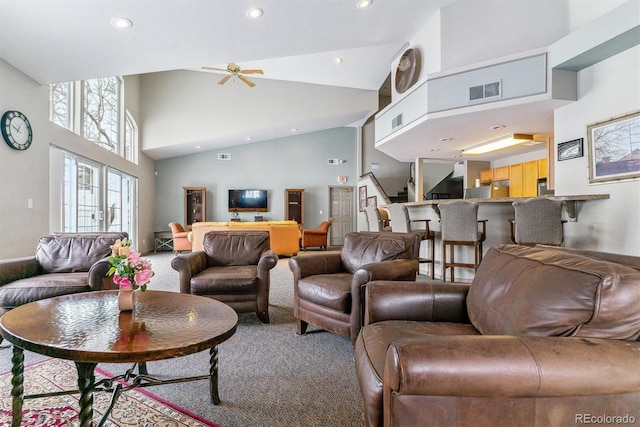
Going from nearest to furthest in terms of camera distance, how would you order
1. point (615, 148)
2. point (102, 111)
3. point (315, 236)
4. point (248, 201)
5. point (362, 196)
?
point (615, 148) → point (102, 111) → point (315, 236) → point (248, 201) → point (362, 196)

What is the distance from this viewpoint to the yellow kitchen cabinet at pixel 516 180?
674 centimetres

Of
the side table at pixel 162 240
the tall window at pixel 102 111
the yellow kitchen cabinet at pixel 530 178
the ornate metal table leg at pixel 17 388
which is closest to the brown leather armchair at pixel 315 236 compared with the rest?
the side table at pixel 162 240

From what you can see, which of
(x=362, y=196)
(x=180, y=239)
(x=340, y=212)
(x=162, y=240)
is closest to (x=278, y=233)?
(x=180, y=239)

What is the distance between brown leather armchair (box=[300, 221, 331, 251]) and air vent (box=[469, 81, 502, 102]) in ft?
18.0

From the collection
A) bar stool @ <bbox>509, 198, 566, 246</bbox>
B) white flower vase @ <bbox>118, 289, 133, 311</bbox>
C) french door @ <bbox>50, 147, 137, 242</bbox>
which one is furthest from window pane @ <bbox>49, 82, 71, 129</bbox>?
bar stool @ <bbox>509, 198, 566, 246</bbox>

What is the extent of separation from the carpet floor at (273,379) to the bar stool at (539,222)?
225cm

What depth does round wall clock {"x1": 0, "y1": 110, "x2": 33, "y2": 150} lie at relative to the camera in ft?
11.1

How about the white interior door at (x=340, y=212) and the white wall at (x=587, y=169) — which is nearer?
the white wall at (x=587, y=169)

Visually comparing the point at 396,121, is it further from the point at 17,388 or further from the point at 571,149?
the point at 17,388

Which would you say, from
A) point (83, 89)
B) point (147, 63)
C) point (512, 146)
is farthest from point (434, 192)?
point (83, 89)

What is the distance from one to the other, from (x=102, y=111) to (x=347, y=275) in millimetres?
6325

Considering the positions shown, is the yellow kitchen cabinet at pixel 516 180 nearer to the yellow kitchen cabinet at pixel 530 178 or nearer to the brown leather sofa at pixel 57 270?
the yellow kitchen cabinet at pixel 530 178

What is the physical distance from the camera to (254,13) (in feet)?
10.5

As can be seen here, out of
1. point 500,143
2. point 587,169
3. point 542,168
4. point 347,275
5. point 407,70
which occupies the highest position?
point 407,70
